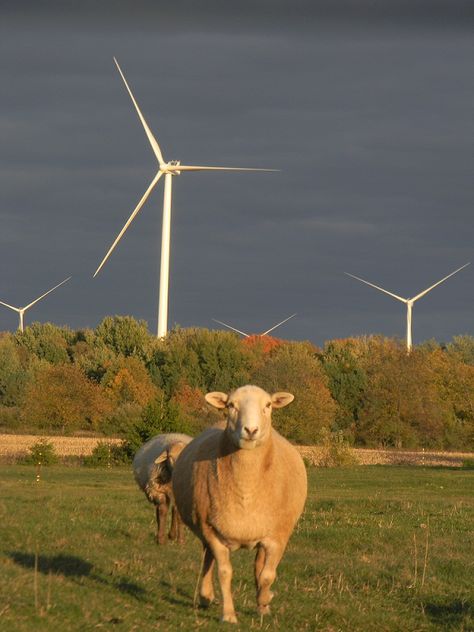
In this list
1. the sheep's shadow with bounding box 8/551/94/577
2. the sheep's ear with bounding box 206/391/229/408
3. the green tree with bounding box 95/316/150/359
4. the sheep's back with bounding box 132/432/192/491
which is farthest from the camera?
the green tree with bounding box 95/316/150/359

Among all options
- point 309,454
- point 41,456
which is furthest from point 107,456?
point 309,454

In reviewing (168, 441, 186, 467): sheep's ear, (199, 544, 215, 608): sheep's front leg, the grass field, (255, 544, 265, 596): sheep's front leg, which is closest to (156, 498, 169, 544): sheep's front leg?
the grass field

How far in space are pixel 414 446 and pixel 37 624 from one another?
70.7 metres

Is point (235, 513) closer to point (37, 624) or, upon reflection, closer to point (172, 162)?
point (37, 624)

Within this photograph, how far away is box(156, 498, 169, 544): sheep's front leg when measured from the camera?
19.4 meters

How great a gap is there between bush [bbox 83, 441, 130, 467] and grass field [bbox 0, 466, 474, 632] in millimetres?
18988

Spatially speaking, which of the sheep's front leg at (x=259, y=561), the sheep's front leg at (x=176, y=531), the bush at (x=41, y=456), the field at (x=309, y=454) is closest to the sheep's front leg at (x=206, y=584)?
the sheep's front leg at (x=259, y=561)

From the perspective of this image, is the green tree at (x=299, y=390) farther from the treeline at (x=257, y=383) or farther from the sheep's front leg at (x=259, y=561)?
the sheep's front leg at (x=259, y=561)

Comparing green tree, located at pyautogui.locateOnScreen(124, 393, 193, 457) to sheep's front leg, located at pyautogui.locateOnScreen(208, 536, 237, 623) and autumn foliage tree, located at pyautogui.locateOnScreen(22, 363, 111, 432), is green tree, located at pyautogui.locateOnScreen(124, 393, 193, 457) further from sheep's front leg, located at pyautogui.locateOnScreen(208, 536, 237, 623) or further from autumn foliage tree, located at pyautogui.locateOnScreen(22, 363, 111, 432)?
sheep's front leg, located at pyautogui.locateOnScreen(208, 536, 237, 623)

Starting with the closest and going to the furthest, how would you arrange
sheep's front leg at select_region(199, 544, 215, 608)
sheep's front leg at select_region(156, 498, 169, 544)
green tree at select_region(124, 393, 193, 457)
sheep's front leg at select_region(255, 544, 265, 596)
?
sheep's front leg at select_region(255, 544, 265, 596) < sheep's front leg at select_region(199, 544, 215, 608) < sheep's front leg at select_region(156, 498, 169, 544) < green tree at select_region(124, 393, 193, 457)

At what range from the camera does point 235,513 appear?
12062 millimetres

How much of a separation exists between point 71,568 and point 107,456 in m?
34.1

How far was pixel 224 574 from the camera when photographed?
11945mm

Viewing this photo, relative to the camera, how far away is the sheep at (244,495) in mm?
11938
